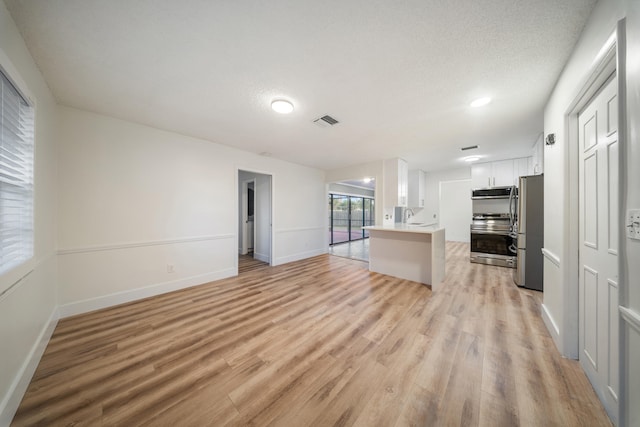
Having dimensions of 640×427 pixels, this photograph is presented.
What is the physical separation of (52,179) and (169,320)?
79.7 inches

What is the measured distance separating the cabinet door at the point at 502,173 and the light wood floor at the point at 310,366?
332 centimetres

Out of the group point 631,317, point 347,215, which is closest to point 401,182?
point 347,215

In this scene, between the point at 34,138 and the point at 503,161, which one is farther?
the point at 503,161

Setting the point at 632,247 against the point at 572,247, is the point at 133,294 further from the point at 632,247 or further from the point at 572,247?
the point at 572,247

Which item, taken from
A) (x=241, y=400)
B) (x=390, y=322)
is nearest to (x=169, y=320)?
(x=241, y=400)

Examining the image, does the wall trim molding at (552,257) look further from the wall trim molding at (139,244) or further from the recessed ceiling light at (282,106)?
the wall trim molding at (139,244)

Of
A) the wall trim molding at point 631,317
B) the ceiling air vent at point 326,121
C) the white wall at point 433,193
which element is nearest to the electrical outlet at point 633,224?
the wall trim molding at point 631,317

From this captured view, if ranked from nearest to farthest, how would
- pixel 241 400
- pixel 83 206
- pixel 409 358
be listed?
1. pixel 241 400
2. pixel 409 358
3. pixel 83 206

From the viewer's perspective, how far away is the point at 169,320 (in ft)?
7.66

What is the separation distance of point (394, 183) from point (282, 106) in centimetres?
321

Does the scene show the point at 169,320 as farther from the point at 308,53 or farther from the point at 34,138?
the point at 308,53

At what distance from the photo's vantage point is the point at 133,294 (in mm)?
2814

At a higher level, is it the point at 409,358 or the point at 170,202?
the point at 170,202

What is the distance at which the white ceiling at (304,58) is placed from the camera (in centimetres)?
127
